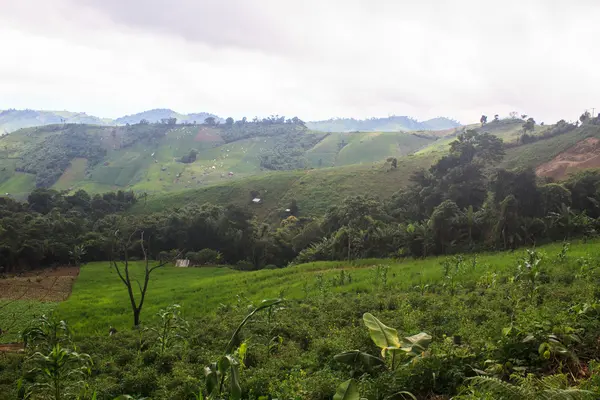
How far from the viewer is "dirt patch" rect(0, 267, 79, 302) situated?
3114 cm

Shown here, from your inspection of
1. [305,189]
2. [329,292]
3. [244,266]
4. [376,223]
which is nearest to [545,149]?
[305,189]

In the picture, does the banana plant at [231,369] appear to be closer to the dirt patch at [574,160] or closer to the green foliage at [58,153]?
the dirt patch at [574,160]

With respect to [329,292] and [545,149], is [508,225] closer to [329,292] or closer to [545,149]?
[329,292]

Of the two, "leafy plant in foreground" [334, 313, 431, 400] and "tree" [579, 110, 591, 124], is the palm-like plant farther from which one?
"tree" [579, 110, 591, 124]

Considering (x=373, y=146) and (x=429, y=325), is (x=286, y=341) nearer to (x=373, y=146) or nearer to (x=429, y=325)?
(x=429, y=325)

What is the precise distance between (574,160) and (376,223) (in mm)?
47203

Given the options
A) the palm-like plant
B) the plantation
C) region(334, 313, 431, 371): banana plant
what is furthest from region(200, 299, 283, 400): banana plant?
the palm-like plant

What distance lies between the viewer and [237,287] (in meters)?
29.2

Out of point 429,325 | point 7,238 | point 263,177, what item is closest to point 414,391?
point 429,325

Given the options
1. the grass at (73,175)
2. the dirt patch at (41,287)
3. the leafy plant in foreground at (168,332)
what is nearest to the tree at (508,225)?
the leafy plant in foreground at (168,332)

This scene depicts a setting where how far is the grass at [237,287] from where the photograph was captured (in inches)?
858

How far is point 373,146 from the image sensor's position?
17462 cm

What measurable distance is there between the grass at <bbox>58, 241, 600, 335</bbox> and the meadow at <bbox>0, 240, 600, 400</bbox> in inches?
7.5

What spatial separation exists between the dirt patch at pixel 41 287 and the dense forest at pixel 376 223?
7.13 m
